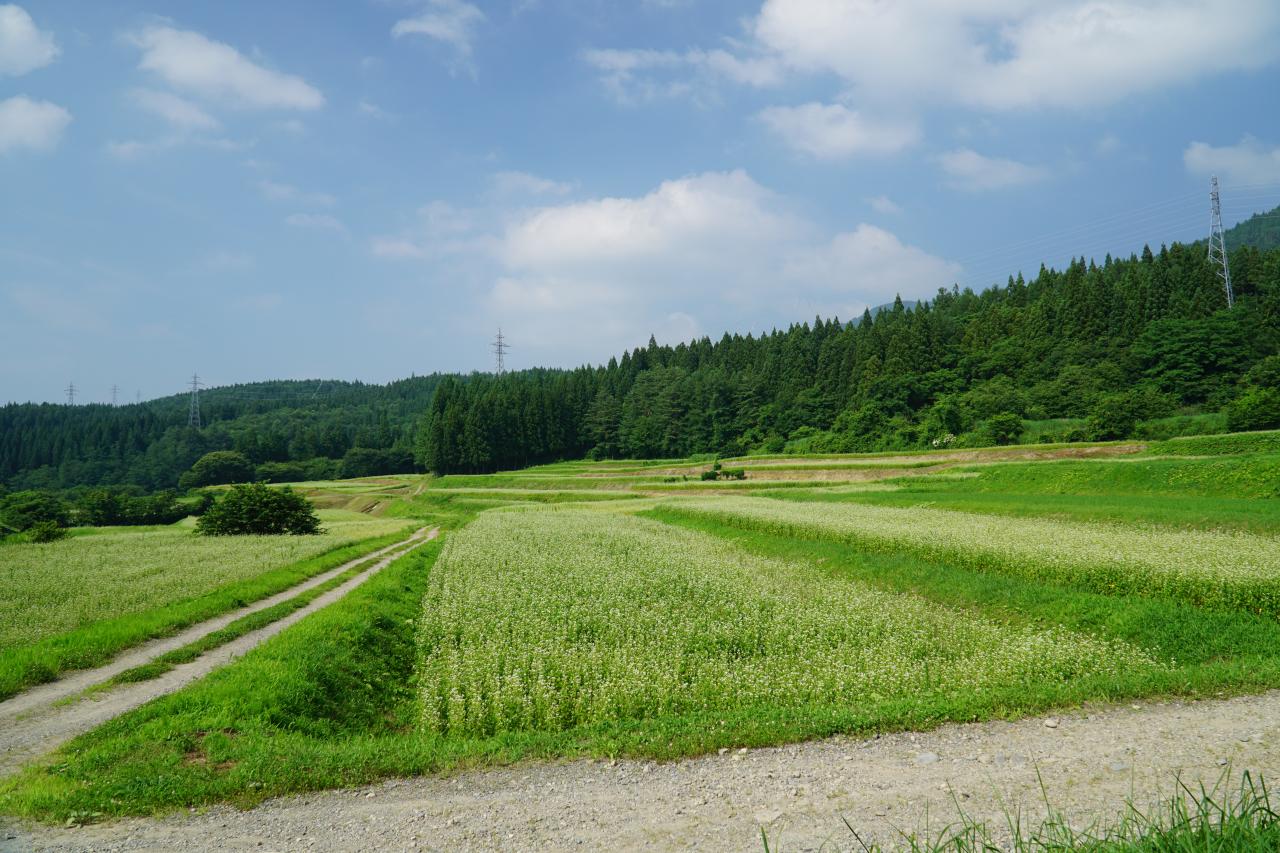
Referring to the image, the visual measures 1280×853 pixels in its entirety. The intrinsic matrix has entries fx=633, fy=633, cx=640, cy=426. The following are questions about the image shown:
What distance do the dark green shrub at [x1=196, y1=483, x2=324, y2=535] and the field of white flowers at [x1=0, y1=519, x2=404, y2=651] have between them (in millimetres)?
1989

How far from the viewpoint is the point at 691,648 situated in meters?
13.6

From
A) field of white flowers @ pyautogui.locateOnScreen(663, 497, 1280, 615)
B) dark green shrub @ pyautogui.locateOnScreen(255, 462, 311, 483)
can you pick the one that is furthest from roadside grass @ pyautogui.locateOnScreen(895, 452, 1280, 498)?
dark green shrub @ pyautogui.locateOnScreen(255, 462, 311, 483)

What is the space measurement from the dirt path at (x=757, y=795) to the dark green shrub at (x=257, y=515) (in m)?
40.4

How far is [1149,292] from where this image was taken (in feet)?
281

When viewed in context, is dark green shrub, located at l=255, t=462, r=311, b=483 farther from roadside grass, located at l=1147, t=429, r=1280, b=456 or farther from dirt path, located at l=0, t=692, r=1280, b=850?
dirt path, located at l=0, t=692, r=1280, b=850

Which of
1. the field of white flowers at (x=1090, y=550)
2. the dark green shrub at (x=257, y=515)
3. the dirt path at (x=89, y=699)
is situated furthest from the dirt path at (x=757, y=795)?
the dark green shrub at (x=257, y=515)

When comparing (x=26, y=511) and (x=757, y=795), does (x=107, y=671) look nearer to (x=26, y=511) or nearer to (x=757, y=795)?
(x=757, y=795)

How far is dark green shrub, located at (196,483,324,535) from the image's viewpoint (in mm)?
41344

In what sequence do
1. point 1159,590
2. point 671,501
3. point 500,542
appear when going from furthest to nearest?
point 671,501
point 500,542
point 1159,590

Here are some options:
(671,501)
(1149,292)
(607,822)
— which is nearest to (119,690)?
(607,822)

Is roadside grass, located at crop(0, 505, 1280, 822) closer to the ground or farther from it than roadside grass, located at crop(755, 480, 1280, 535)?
farther from it

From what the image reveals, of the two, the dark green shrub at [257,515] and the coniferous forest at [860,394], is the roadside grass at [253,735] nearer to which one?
the dark green shrub at [257,515]

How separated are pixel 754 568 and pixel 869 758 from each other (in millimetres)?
15472

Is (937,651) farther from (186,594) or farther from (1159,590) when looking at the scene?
(186,594)
